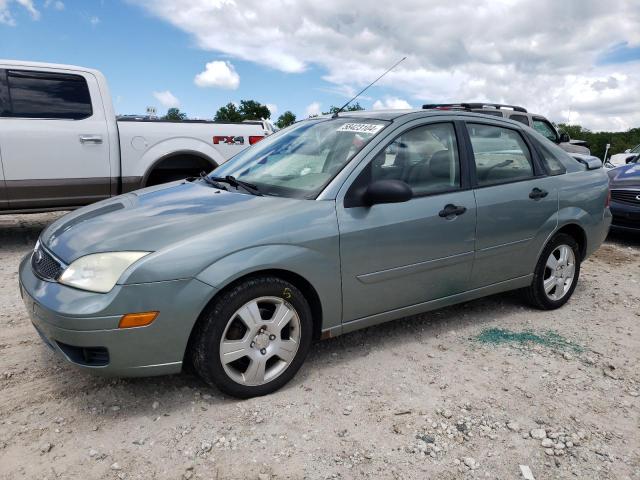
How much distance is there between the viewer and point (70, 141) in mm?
6105

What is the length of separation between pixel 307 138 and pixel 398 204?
899mm

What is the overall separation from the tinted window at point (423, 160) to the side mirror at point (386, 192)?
A: 0.16 m

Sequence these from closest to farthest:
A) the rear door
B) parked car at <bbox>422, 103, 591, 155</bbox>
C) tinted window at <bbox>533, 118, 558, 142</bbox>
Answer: the rear door < parked car at <bbox>422, 103, 591, 155</bbox> < tinted window at <bbox>533, 118, 558, 142</bbox>

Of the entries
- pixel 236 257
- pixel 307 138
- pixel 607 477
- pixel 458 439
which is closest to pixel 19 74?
pixel 307 138

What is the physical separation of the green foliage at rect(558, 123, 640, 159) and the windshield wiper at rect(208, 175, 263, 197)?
4718 cm

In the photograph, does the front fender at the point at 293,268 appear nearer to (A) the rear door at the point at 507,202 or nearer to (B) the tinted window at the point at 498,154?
(A) the rear door at the point at 507,202

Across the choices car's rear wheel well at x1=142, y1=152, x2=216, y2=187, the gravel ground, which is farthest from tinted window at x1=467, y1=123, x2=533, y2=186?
car's rear wheel well at x1=142, y1=152, x2=216, y2=187

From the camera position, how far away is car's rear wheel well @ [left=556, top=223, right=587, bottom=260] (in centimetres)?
447

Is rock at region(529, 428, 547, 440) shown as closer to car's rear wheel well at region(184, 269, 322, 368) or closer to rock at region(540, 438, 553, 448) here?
rock at region(540, 438, 553, 448)

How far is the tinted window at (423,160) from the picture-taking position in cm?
342

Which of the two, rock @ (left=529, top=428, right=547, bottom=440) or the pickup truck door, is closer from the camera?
rock @ (left=529, top=428, right=547, bottom=440)

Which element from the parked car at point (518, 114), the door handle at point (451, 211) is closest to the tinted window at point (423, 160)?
the door handle at point (451, 211)

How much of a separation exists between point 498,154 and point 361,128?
3.82 feet

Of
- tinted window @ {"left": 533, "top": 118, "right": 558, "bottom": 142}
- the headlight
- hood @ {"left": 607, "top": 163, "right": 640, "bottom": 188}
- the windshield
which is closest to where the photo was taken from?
the headlight
